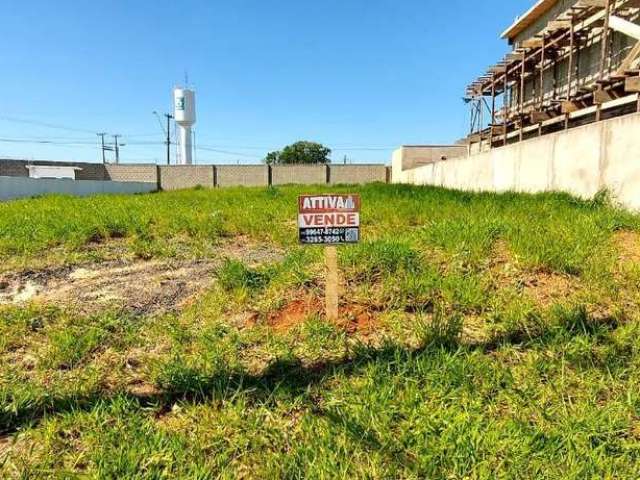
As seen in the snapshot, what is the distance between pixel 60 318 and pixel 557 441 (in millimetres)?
2992

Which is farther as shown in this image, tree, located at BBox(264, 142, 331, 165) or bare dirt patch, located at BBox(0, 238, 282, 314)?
tree, located at BBox(264, 142, 331, 165)

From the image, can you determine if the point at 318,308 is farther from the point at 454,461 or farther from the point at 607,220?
the point at 607,220

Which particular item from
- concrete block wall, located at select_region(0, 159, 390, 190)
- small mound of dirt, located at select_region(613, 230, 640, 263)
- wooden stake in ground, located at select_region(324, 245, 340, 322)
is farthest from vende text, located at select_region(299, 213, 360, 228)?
concrete block wall, located at select_region(0, 159, 390, 190)

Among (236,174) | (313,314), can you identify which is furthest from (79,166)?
(313,314)

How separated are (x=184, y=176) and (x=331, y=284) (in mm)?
25968

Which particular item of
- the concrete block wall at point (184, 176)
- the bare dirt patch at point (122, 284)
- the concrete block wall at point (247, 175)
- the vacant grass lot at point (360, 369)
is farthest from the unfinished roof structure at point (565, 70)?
the concrete block wall at point (184, 176)

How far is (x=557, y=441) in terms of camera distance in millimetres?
1636

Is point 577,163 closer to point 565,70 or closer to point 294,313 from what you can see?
point 294,313

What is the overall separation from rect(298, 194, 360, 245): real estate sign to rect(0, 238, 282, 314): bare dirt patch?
123cm

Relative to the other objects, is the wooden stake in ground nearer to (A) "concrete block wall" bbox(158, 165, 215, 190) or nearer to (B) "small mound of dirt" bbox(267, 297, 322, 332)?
(B) "small mound of dirt" bbox(267, 297, 322, 332)

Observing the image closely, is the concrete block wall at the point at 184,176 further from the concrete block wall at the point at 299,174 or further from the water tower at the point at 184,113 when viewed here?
the water tower at the point at 184,113

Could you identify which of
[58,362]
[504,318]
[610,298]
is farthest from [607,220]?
[58,362]

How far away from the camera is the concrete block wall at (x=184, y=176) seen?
26609 millimetres

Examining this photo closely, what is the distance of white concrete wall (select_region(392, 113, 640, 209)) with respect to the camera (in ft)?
16.5
